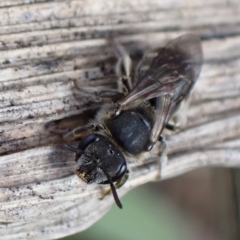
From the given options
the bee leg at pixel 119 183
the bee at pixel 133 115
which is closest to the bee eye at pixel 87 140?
the bee at pixel 133 115

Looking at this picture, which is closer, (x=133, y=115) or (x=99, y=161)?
(x=99, y=161)

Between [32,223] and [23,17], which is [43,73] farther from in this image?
[32,223]

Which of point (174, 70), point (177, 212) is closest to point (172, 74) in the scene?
point (174, 70)

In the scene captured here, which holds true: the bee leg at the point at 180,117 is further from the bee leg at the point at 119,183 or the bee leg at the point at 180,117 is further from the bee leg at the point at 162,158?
the bee leg at the point at 119,183

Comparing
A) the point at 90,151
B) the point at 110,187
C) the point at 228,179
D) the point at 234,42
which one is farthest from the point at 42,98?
the point at 228,179

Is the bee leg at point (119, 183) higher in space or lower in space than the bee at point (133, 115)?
lower

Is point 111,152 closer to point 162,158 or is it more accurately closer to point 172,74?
point 162,158

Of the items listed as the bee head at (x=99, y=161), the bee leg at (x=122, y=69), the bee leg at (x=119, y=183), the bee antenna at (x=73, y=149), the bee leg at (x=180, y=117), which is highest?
the bee leg at (x=122, y=69)
